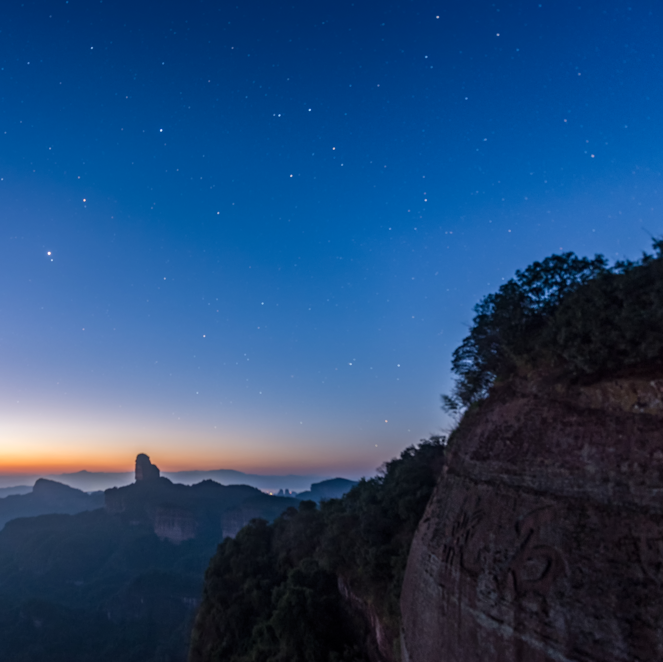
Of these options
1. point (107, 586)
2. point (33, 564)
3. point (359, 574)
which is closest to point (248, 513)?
point (107, 586)

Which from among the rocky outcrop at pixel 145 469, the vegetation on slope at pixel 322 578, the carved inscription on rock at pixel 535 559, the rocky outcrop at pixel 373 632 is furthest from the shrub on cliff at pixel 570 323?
the rocky outcrop at pixel 145 469

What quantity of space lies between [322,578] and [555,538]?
19.2 m

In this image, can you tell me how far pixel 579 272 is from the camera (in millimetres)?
11102

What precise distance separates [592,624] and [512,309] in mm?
8034

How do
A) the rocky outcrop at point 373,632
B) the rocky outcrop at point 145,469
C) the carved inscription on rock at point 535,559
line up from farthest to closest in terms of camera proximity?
1. the rocky outcrop at point 145,469
2. the rocky outcrop at point 373,632
3. the carved inscription on rock at point 535,559

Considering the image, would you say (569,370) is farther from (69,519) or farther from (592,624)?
(69,519)

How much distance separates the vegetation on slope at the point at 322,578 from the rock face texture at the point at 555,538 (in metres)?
6.52

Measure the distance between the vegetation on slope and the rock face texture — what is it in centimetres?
652

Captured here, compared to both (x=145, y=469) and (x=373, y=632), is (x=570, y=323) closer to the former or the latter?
(x=373, y=632)

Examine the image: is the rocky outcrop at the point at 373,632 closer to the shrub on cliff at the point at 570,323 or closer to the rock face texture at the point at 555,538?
the rock face texture at the point at 555,538

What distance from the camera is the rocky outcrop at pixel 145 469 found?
173 meters

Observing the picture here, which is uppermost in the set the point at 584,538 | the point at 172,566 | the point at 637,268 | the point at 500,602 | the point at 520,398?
the point at 637,268

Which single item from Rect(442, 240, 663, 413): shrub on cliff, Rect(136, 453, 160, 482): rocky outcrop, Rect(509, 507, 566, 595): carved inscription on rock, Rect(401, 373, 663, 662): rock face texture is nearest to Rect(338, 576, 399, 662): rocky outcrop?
Rect(401, 373, 663, 662): rock face texture

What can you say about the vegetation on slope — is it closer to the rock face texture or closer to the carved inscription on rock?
the rock face texture
